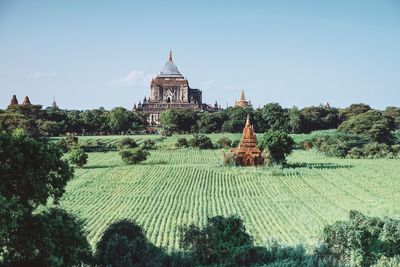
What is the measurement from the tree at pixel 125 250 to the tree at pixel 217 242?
61.3 inches

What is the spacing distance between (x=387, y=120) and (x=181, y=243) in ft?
287

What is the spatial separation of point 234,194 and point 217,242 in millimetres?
22620

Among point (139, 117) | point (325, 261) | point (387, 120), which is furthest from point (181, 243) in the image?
point (139, 117)

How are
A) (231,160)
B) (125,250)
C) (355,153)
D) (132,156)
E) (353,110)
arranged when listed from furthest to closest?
(353,110) → (355,153) → (132,156) → (231,160) → (125,250)

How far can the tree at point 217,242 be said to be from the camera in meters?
25.6

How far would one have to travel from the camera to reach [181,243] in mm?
26125

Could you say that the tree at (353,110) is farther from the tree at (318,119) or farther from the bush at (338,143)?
the bush at (338,143)

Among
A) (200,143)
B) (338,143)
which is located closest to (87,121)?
(200,143)

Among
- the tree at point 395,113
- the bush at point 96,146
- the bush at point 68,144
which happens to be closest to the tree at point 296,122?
the tree at point 395,113

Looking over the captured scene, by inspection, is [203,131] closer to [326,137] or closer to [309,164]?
[326,137]

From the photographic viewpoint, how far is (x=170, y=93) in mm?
163000

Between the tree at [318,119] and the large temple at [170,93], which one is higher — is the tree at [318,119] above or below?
below

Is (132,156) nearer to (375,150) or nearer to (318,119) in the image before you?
(375,150)

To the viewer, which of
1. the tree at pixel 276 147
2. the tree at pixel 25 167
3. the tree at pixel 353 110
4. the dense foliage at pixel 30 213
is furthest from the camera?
the tree at pixel 353 110
